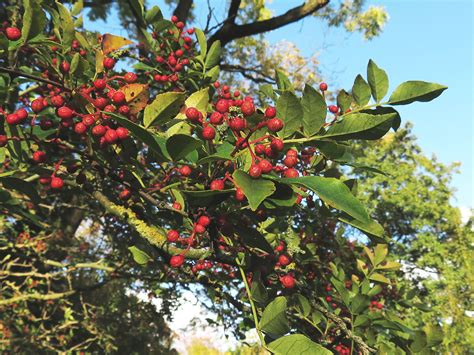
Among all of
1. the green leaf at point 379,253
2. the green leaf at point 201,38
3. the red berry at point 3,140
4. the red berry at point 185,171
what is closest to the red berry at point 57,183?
the red berry at point 3,140

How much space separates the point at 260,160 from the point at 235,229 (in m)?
0.35

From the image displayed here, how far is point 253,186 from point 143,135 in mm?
328

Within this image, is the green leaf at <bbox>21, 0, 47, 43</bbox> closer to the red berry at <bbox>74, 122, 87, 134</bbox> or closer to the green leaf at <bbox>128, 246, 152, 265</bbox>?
the red berry at <bbox>74, 122, 87, 134</bbox>

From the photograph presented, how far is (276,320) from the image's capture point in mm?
1201

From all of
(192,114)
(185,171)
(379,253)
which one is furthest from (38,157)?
(379,253)

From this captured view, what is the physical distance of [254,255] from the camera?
1602mm

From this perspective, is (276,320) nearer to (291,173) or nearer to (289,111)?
(291,173)

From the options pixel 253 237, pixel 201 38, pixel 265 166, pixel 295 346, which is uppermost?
pixel 201 38

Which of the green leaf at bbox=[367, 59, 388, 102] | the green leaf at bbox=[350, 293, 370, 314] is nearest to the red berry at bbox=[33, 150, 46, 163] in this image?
the green leaf at bbox=[367, 59, 388, 102]

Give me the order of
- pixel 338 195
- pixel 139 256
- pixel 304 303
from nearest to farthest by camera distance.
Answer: pixel 338 195
pixel 139 256
pixel 304 303

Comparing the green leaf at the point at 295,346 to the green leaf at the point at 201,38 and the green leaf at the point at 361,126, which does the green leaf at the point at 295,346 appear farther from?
the green leaf at the point at 201,38

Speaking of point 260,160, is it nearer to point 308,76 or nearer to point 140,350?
point 140,350

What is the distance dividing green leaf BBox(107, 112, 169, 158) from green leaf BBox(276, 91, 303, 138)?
0.35m

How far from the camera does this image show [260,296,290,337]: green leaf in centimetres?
119
